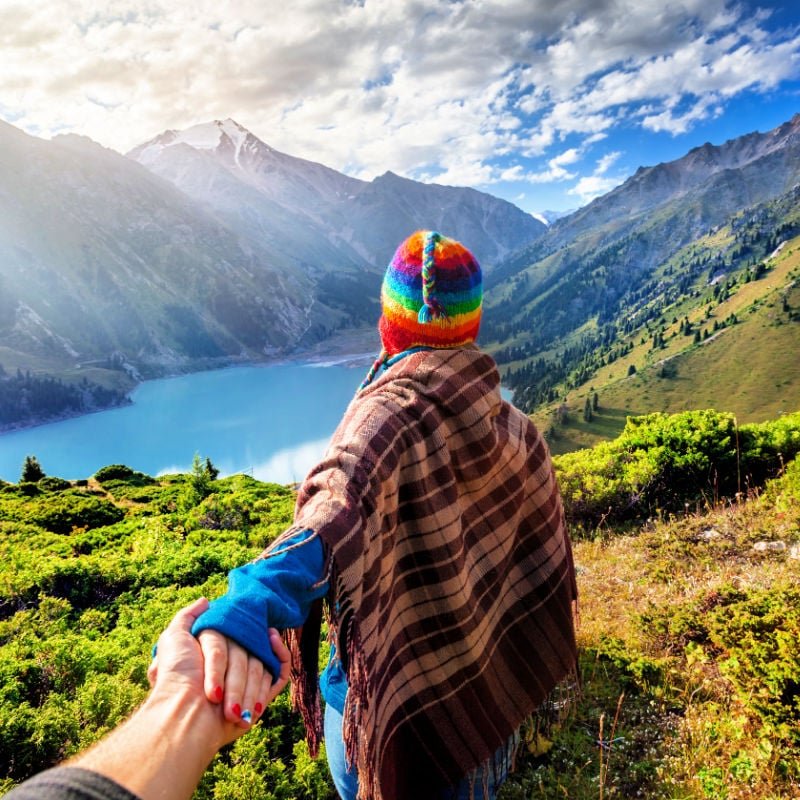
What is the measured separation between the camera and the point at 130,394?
158 meters

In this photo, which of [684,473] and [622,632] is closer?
[622,632]

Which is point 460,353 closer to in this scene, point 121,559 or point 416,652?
point 416,652

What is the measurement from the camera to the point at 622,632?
211 inches

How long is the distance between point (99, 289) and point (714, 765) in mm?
218782

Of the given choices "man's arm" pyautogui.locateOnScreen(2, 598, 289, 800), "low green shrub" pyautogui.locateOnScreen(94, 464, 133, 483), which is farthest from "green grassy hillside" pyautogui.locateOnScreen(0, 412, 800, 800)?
"low green shrub" pyautogui.locateOnScreen(94, 464, 133, 483)

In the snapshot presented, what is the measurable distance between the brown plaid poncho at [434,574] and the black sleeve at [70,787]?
2.77ft

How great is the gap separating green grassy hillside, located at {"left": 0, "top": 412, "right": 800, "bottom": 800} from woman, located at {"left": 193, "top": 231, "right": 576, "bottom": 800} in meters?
1.16

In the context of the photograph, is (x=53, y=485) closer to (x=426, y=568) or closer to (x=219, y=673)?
(x=426, y=568)

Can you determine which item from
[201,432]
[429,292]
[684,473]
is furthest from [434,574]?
[201,432]

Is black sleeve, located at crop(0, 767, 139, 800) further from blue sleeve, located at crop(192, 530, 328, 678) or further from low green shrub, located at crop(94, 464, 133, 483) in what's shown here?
low green shrub, located at crop(94, 464, 133, 483)

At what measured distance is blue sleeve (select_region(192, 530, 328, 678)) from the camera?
1415mm

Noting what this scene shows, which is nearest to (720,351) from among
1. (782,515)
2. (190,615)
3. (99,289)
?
(782,515)

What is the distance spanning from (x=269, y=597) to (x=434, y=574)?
1.10 meters

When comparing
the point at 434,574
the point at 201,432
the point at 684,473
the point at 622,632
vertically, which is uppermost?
the point at 434,574
